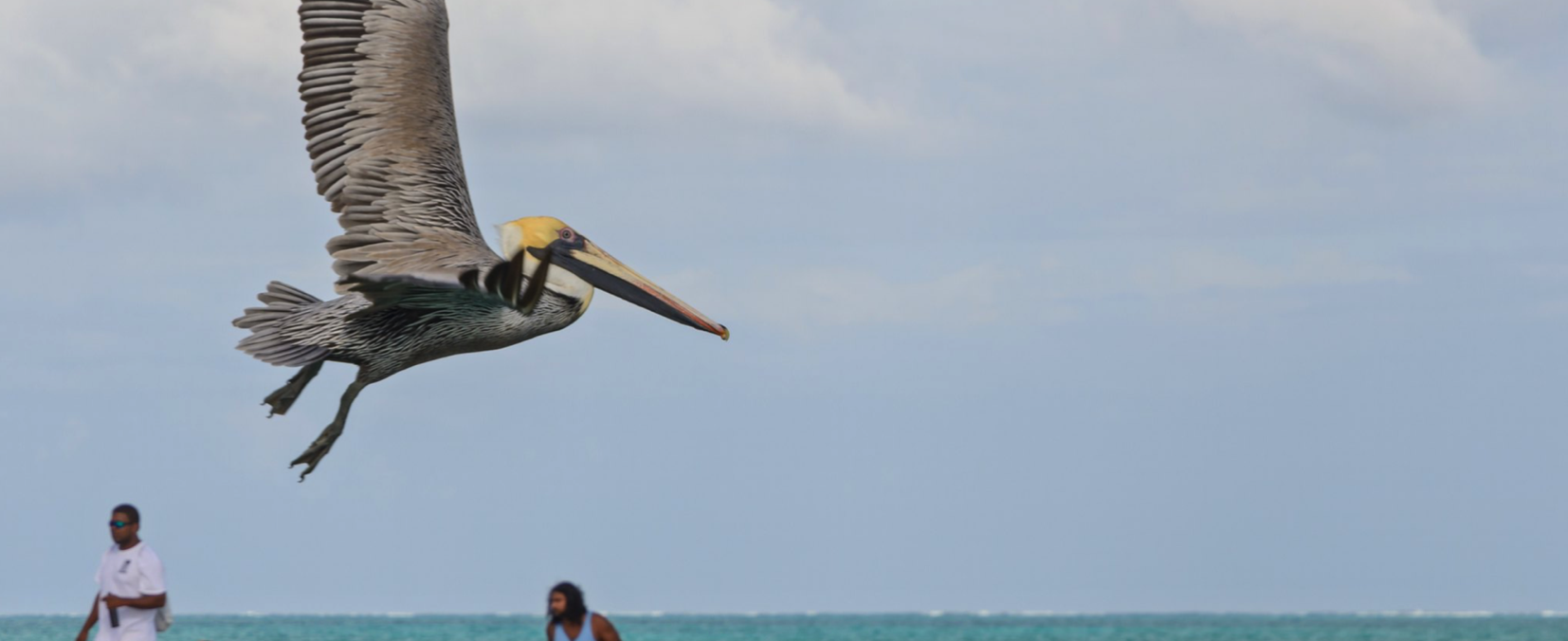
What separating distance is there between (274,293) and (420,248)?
105cm

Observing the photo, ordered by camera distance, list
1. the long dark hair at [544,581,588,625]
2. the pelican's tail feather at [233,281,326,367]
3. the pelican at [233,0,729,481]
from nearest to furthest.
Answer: the long dark hair at [544,581,588,625], the pelican at [233,0,729,481], the pelican's tail feather at [233,281,326,367]

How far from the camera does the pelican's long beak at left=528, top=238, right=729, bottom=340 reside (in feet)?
29.4

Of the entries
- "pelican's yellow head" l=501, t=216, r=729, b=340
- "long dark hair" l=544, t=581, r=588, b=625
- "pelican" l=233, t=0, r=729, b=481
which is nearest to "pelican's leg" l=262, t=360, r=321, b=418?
"pelican" l=233, t=0, r=729, b=481

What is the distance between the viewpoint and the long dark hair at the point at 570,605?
7.23 metres

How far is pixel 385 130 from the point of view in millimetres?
9453

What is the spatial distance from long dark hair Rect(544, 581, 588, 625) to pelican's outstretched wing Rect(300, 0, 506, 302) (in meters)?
1.89

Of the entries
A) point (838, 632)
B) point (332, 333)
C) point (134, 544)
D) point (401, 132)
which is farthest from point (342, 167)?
point (838, 632)

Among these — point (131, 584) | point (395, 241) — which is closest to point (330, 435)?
point (395, 241)

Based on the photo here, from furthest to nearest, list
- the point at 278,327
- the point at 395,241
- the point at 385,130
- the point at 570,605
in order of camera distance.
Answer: the point at 385,130 → the point at 278,327 → the point at 395,241 → the point at 570,605

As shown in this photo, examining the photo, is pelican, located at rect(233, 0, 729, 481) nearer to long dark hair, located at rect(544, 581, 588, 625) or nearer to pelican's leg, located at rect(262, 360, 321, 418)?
pelican's leg, located at rect(262, 360, 321, 418)

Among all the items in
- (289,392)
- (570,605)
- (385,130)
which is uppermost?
(385,130)

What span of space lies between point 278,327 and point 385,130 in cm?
113

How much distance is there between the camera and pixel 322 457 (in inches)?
356

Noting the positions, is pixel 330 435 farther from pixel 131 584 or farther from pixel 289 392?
pixel 131 584
